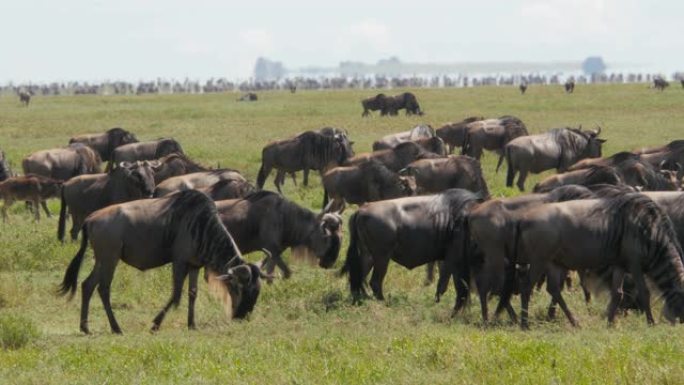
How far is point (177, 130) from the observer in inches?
1634

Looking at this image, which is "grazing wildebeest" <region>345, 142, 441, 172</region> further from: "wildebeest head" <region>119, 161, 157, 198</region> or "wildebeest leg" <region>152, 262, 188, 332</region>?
"wildebeest leg" <region>152, 262, 188, 332</region>

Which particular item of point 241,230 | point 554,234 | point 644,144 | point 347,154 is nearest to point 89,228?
point 241,230

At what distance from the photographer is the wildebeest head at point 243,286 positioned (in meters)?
11.8

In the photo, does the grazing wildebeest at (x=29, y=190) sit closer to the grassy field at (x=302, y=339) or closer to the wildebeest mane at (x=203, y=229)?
the grassy field at (x=302, y=339)

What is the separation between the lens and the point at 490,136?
2803 cm

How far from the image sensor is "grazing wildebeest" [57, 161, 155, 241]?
680 inches

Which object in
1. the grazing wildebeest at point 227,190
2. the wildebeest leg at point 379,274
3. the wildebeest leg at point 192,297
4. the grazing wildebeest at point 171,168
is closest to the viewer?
the wildebeest leg at point 192,297

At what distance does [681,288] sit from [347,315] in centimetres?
362

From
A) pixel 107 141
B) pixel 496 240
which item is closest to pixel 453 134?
pixel 107 141

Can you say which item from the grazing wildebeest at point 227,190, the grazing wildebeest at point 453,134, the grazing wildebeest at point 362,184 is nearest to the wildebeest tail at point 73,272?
the grazing wildebeest at point 227,190

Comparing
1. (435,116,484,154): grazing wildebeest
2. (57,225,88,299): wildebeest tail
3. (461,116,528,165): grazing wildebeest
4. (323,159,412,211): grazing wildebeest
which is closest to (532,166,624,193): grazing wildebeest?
(323,159,412,211): grazing wildebeest

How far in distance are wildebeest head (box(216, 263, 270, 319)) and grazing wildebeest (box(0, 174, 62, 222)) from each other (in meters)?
9.80

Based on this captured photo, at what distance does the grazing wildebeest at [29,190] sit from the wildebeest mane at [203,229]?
9.20 m

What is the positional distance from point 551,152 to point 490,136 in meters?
4.12
